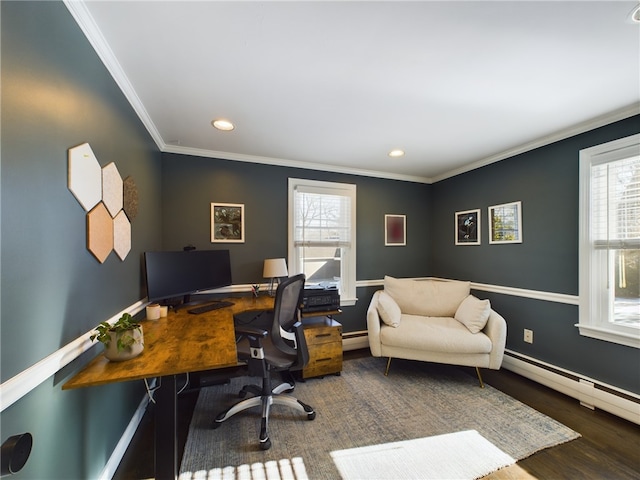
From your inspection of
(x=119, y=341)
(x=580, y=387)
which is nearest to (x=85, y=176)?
(x=119, y=341)

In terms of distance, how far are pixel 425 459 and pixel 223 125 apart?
113 inches

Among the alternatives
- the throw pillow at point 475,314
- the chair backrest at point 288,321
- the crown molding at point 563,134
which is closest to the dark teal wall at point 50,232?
the chair backrest at point 288,321

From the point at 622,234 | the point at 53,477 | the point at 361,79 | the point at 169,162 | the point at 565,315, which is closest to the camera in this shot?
the point at 53,477

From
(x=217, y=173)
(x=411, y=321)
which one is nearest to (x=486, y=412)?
(x=411, y=321)

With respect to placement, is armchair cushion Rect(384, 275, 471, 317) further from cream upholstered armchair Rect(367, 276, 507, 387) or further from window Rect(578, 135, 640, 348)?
window Rect(578, 135, 640, 348)

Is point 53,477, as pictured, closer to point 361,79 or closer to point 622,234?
point 361,79

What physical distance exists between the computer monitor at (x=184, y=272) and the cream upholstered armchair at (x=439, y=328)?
65.0 inches

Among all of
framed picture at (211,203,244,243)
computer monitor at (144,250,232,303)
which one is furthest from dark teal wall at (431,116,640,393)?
computer monitor at (144,250,232,303)

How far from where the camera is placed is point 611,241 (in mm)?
2117

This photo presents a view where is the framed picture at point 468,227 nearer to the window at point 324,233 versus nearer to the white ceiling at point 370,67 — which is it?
the white ceiling at point 370,67

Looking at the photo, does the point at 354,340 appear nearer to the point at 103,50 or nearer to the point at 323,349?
the point at 323,349

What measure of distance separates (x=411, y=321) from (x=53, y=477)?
109 inches

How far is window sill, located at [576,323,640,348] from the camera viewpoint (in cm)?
195

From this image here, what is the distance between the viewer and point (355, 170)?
3496 mm
